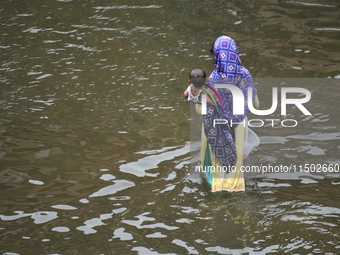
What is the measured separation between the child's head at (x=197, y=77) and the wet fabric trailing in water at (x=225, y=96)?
0.54 ft

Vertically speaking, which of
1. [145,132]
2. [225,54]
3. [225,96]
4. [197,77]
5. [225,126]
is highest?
[225,54]

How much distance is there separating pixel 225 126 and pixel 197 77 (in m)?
0.69

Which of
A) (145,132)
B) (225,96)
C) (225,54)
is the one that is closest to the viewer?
(225,54)

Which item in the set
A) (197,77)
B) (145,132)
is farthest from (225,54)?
(145,132)

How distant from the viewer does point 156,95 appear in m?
9.98

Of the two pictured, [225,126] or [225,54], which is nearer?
[225,54]

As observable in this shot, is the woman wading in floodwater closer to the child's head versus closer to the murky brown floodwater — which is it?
the child's head

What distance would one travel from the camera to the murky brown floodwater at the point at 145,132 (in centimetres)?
634

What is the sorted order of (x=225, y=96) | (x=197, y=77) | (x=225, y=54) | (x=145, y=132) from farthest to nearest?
(x=145, y=132), (x=225, y=96), (x=225, y=54), (x=197, y=77)

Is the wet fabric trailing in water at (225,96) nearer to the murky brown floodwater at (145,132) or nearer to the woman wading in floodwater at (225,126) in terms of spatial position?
the woman wading in floodwater at (225,126)

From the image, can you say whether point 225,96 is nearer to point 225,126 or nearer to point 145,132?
point 225,126

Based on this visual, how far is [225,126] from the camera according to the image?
6863mm

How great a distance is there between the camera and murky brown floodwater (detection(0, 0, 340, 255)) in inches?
250

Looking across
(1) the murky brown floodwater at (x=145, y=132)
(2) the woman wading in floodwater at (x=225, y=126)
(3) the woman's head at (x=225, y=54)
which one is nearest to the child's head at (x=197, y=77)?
(2) the woman wading in floodwater at (x=225, y=126)
